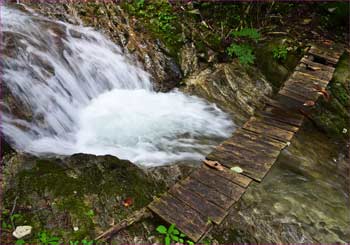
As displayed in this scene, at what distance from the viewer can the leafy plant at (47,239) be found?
2.99m

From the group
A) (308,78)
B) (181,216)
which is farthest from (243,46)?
(181,216)

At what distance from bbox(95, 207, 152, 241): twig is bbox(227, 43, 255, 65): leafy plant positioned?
4499 millimetres

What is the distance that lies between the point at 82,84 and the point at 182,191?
9.80 feet

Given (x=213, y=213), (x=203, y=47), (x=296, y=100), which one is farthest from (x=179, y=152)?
(x=203, y=47)

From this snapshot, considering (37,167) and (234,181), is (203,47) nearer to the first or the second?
(234,181)

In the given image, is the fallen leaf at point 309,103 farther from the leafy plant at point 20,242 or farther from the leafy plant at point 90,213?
the leafy plant at point 20,242

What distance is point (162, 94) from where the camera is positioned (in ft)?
21.3

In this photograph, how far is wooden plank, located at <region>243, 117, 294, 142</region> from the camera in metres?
4.94

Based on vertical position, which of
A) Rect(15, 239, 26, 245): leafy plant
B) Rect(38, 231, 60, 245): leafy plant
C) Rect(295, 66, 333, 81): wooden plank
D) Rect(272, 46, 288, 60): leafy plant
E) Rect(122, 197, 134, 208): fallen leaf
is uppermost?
Rect(272, 46, 288, 60): leafy plant

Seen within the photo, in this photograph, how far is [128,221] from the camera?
326 cm

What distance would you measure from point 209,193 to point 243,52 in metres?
4.15

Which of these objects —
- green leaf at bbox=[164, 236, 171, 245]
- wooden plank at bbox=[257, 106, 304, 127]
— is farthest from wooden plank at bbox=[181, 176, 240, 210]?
wooden plank at bbox=[257, 106, 304, 127]

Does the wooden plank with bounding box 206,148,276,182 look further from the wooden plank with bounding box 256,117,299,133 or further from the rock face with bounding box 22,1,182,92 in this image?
the rock face with bounding box 22,1,182,92

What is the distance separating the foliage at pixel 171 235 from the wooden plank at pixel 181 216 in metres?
0.05
